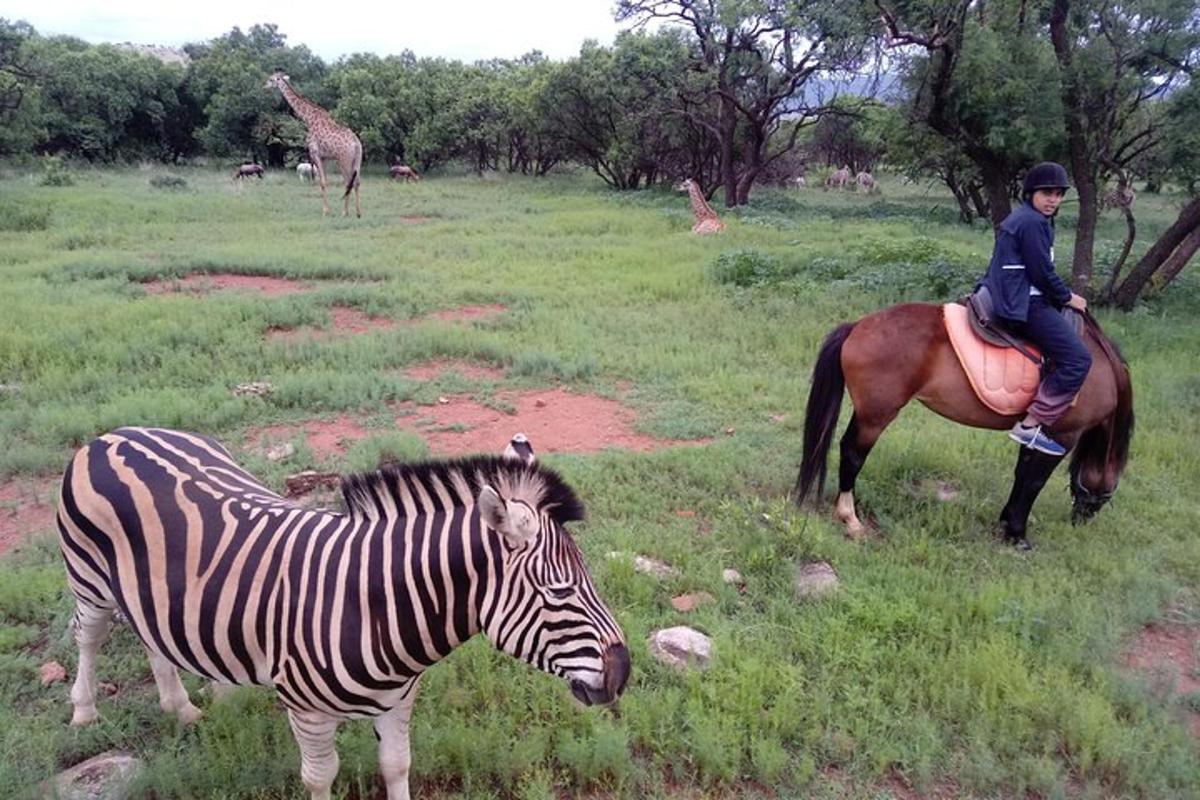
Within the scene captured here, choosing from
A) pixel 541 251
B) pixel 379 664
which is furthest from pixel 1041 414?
pixel 541 251

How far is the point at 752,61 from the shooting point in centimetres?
2219

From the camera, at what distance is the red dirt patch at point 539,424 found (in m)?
6.62

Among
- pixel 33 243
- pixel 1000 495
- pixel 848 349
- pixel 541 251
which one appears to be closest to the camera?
pixel 848 349

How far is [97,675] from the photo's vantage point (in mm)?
3723

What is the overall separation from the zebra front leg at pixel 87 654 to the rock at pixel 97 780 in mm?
315

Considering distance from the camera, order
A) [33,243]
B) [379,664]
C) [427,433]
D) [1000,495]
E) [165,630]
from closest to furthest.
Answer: [379,664], [165,630], [1000,495], [427,433], [33,243]

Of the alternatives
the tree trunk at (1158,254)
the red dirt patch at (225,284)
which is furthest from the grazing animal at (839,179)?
the red dirt patch at (225,284)

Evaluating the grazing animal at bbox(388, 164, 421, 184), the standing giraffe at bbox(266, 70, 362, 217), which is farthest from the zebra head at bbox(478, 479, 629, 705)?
the grazing animal at bbox(388, 164, 421, 184)

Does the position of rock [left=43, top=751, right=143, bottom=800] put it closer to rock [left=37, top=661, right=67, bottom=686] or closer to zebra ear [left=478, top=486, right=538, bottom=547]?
rock [left=37, top=661, right=67, bottom=686]

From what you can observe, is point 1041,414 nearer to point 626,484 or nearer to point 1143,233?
point 626,484

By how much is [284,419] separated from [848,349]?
4.59 m

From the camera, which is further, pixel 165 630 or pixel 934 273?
pixel 934 273

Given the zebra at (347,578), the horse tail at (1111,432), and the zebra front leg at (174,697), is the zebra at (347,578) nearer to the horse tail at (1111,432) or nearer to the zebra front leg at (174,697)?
the zebra front leg at (174,697)

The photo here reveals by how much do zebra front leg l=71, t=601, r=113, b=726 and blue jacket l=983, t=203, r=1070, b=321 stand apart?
506 centimetres
